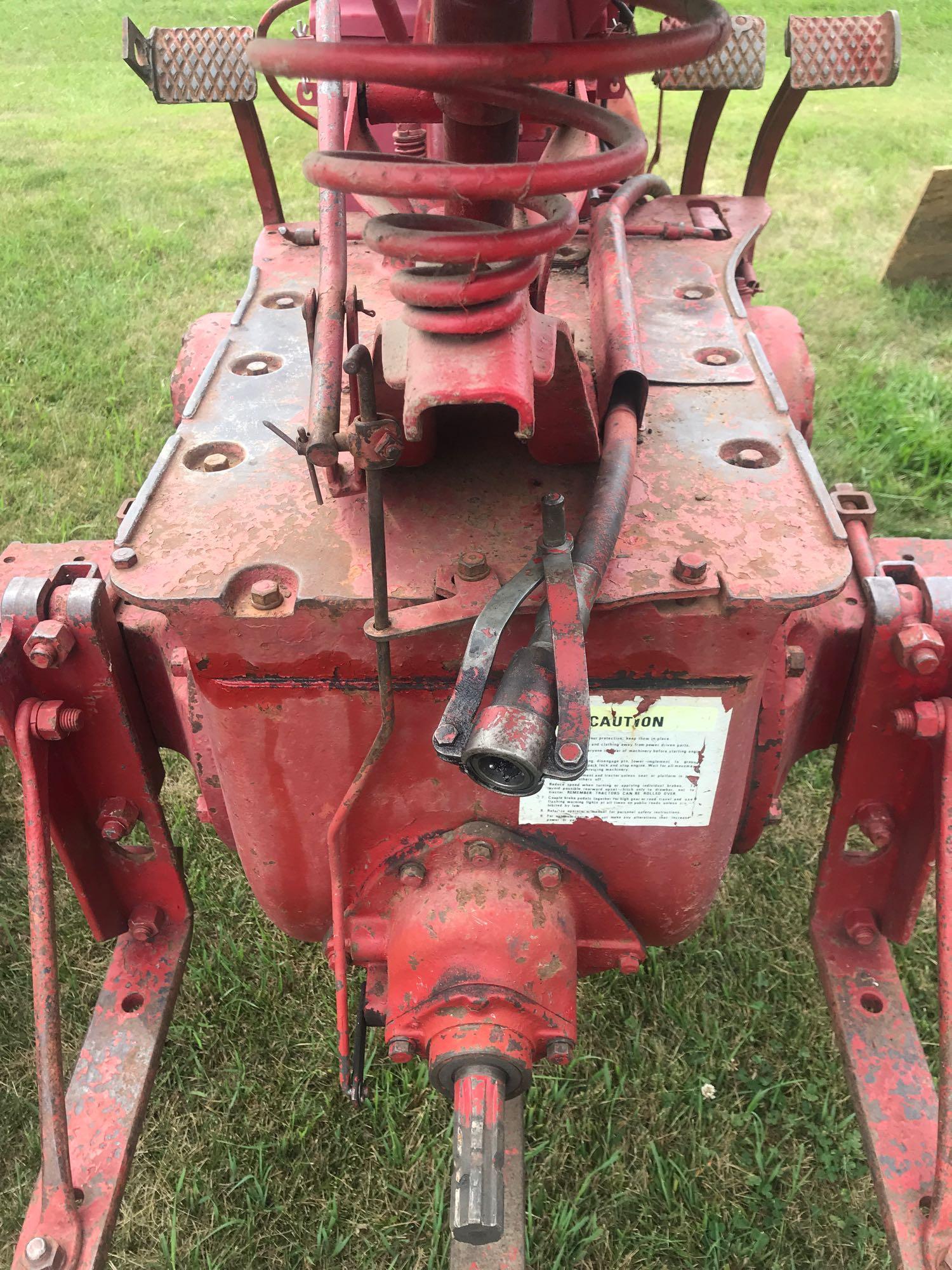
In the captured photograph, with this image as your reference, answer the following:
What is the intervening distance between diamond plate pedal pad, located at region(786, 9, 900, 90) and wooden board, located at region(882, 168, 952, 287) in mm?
2481

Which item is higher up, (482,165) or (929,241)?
(482,165)

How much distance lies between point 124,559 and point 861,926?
1285 millimetres

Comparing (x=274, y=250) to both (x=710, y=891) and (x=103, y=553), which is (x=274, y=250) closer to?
(x=103, y=553)

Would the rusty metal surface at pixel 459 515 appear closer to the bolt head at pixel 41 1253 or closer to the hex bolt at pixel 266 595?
the hex bolt at pixel 266 595

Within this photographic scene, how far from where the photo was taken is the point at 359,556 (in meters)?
1.17

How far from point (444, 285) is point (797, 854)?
1.79 meters

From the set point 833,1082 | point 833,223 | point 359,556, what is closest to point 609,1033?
point 833,1082

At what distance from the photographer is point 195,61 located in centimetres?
194

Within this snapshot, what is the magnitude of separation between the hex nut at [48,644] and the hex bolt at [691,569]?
32.5 inches

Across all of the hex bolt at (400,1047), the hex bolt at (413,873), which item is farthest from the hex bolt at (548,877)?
the hex bolt at (400,1047)

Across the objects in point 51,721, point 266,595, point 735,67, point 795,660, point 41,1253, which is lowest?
point 41,1253

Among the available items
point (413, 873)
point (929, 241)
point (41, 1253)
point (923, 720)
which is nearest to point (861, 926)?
point (923, 720)

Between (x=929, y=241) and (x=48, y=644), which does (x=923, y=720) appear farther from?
(x=929, y=241)

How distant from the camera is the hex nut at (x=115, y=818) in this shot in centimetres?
156
